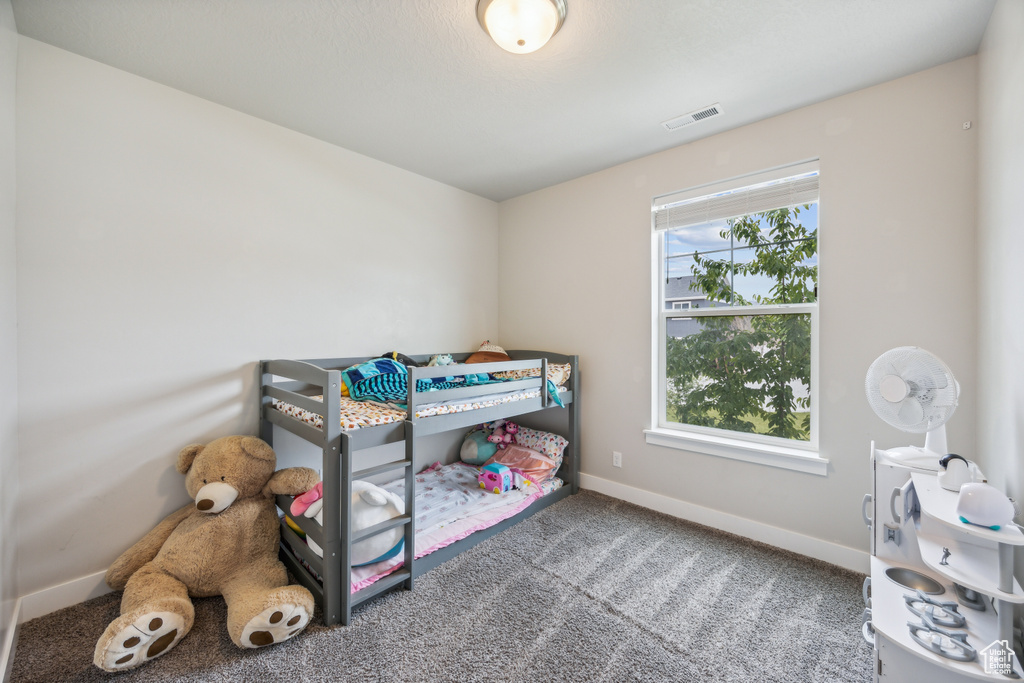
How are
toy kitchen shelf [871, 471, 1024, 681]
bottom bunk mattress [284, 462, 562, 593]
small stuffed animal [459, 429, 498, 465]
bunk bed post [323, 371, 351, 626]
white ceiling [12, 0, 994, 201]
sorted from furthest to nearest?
small stuffed animal [459, 429, 498, 465]
bottom bunk mattress [284, 462, 562, 593]
bunk bed post [323, 371, 351, 626]
white ceiling [12, 0, 994, 201]
toy kitchen shelf [871, 471, 1024, 681]

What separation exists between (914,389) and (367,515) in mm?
2138

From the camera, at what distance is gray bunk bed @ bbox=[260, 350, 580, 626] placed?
1.65 meters

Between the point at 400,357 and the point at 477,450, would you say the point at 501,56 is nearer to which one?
the point at 400,357

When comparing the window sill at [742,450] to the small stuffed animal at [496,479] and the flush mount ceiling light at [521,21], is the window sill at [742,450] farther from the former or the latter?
the flush mount ceiling light at [521,21]

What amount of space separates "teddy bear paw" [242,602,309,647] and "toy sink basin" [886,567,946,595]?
6.82ft

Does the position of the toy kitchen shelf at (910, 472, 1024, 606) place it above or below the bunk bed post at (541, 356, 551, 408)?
below

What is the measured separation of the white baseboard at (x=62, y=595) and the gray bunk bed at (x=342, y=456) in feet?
2.43

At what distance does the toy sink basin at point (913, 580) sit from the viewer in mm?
1349

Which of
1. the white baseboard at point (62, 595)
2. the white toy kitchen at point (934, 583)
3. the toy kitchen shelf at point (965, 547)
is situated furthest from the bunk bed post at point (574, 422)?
the white baseboard at point (62, 595)

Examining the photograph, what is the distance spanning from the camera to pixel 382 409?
2094mm

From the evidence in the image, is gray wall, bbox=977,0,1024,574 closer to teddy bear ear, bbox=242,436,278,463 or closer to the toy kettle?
the toy kettle

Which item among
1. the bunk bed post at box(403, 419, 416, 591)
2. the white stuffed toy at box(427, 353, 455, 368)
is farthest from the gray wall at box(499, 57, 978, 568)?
the bunk bed post at box(403, 419, 416, 591)

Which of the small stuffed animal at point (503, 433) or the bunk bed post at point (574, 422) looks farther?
the small stuffed animal at point (503, 433)

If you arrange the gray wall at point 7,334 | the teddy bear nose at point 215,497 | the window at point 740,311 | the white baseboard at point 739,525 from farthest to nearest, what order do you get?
the window at point 740,311, the white baseboard at point 739,525, the teddy bear nose at point 215,497, the gray wall at point 7,334
